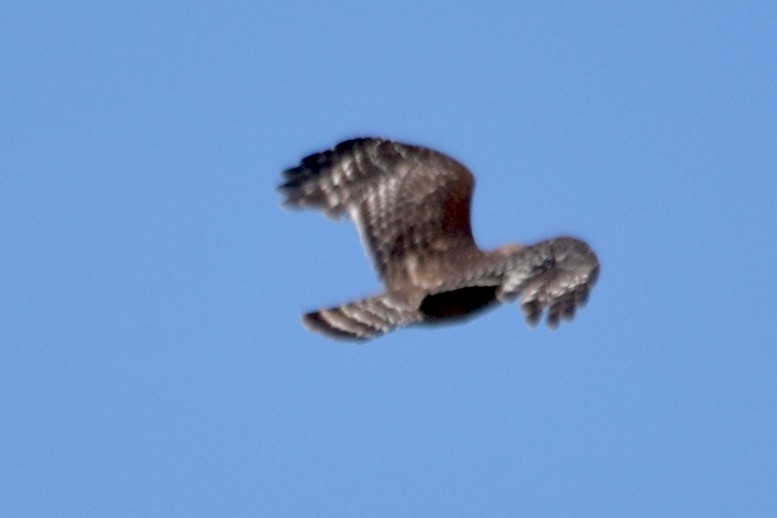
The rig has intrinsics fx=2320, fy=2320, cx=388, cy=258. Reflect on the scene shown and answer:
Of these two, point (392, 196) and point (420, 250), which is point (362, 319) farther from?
point (392, 196)

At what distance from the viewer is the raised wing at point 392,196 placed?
1495cm

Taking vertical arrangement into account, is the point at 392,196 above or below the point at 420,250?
above

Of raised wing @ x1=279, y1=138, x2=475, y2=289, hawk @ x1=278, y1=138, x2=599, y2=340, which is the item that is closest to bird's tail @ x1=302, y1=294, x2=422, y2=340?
hawk @ x1=278, y1=138, x2=599, y2=340

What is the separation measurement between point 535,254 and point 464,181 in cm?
203

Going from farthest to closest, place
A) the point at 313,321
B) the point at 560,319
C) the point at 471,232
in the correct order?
the point at 471,232, the point at 313,321, the point at 560,319

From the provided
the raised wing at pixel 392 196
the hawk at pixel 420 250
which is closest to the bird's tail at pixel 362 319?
the hawk at pixel 420 250

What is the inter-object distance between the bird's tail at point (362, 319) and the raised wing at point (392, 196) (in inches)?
24.2

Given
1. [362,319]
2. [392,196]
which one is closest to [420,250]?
[392,196]

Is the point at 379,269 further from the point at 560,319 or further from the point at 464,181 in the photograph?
the point at 560,319

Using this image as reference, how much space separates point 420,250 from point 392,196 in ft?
1.85

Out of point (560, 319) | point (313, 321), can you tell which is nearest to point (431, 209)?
point (313, 321)

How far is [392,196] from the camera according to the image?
1530 cm

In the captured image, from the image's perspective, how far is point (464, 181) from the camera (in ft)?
50.5

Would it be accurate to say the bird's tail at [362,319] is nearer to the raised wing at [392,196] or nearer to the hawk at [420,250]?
the hawk at [420,250]
